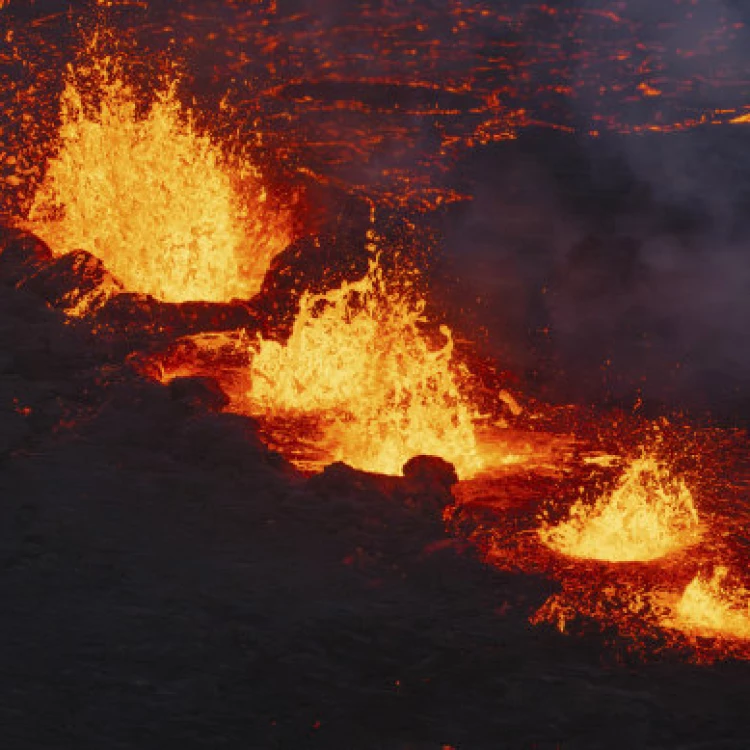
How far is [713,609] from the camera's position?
4387 millimetres

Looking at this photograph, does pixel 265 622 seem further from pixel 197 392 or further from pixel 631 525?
pixel 197 392

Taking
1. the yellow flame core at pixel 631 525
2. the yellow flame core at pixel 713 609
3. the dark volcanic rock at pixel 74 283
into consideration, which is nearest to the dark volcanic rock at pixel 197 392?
the dark volcanic rock at pixel 74 283

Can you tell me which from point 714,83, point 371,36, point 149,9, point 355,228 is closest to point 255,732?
point 355,228

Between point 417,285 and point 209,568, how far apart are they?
14.2ft

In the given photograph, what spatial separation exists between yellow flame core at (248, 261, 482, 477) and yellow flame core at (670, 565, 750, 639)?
4.83 ft

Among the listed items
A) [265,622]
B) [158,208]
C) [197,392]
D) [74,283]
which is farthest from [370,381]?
[158,208]

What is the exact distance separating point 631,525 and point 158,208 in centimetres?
514

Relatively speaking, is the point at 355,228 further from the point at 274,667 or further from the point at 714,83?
the point at 274,667

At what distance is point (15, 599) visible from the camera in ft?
13.9

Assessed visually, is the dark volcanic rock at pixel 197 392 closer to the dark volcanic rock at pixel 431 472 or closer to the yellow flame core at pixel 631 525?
the dark volcanic rock at pixel 431 472

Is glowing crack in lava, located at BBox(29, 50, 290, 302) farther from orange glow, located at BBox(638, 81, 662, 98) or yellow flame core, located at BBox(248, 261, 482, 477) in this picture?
orange glow, located at BBox(638, 81, 662, 98)

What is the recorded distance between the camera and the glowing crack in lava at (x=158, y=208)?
8.54 meters

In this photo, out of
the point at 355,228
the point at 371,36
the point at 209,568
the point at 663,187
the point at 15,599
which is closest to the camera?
the point at 15,599

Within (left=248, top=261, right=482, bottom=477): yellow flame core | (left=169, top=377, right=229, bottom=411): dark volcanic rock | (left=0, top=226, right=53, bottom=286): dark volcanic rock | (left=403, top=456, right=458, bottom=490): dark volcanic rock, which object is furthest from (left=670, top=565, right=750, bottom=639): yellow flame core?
(left=0, top=226, right=53, bottom=286): dark volcanic rock
